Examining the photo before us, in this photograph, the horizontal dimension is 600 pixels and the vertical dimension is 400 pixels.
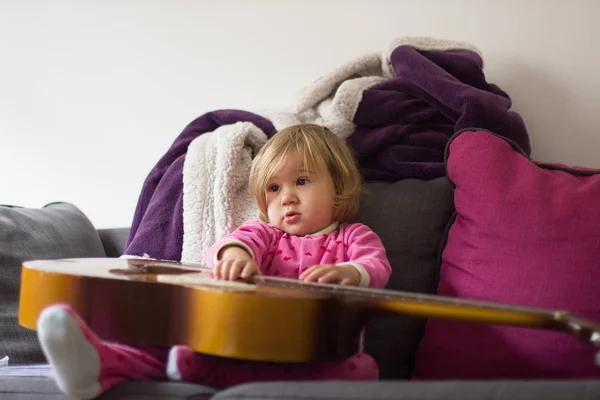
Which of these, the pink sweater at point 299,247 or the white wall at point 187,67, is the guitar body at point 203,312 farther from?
the white wall at point 187,67

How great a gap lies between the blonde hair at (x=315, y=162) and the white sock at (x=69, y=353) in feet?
1.87

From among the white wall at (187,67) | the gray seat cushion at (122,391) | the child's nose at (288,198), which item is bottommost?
the gray seat cushion at (122,391)

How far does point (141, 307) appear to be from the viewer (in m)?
0.92

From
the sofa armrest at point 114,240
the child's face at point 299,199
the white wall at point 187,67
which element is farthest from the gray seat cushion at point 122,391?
the white wall at point 187,67

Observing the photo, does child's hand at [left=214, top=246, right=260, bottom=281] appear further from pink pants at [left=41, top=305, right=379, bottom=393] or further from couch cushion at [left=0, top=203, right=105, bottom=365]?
couch cushion at [left=0, top=203, right=105, bottom=365]

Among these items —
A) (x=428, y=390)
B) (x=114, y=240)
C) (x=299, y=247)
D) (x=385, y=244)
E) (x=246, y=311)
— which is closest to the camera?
(x=428, y=390)

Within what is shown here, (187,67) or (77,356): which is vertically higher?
(187,67)

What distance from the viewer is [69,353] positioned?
81cm

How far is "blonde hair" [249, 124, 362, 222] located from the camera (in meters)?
1.31

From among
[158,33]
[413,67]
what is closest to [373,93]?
[413,67]

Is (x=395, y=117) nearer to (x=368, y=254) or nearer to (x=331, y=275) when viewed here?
(x=368, y=254)

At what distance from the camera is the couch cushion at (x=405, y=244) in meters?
1.29

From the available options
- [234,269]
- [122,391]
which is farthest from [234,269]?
[122,391]

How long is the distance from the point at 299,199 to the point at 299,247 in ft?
0.32
